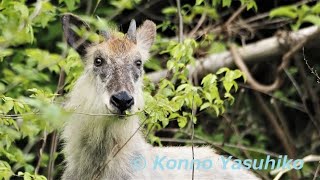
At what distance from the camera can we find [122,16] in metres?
9.48

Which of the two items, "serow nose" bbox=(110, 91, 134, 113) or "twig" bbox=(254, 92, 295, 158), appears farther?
"twig" bbox=(254, 92, 295, 158)

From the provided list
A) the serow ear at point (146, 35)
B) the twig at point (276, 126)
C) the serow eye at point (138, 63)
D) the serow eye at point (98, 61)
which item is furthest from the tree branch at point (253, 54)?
the serow eye at point (98, 61)

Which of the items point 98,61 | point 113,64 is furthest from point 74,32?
point 113,64

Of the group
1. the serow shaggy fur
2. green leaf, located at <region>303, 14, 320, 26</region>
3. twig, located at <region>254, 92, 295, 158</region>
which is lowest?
twig, located at <region>254, 92, 295, 158</region>

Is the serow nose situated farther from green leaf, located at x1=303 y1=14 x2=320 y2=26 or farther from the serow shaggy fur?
green leaf, located at x1=303 y1=14 x2=320 y2=26

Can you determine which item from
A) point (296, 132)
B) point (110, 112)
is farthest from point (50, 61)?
point (296, 132)

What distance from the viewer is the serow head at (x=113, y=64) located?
18.2 ft

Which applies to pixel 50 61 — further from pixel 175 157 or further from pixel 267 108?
pixel 267 108

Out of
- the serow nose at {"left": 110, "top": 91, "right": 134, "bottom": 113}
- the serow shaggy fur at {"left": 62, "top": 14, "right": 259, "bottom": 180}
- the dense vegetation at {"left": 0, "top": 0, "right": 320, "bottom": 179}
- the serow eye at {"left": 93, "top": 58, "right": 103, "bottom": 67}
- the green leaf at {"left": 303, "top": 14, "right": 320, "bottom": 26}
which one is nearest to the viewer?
the serow nose at {"left": 110, "top": 91, "right": 134, "bottom": 113}

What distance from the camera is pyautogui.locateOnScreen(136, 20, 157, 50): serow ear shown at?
→ 21.6 feet

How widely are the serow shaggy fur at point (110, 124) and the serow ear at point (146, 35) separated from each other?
1.21 ft

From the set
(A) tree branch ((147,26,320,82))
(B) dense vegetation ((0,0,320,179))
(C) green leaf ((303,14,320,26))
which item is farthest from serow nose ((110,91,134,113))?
(A) tree branch ((147,26,320,82))

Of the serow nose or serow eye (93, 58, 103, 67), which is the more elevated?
serow eye (93, 58, 103, 67)

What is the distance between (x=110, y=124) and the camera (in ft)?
19.0
